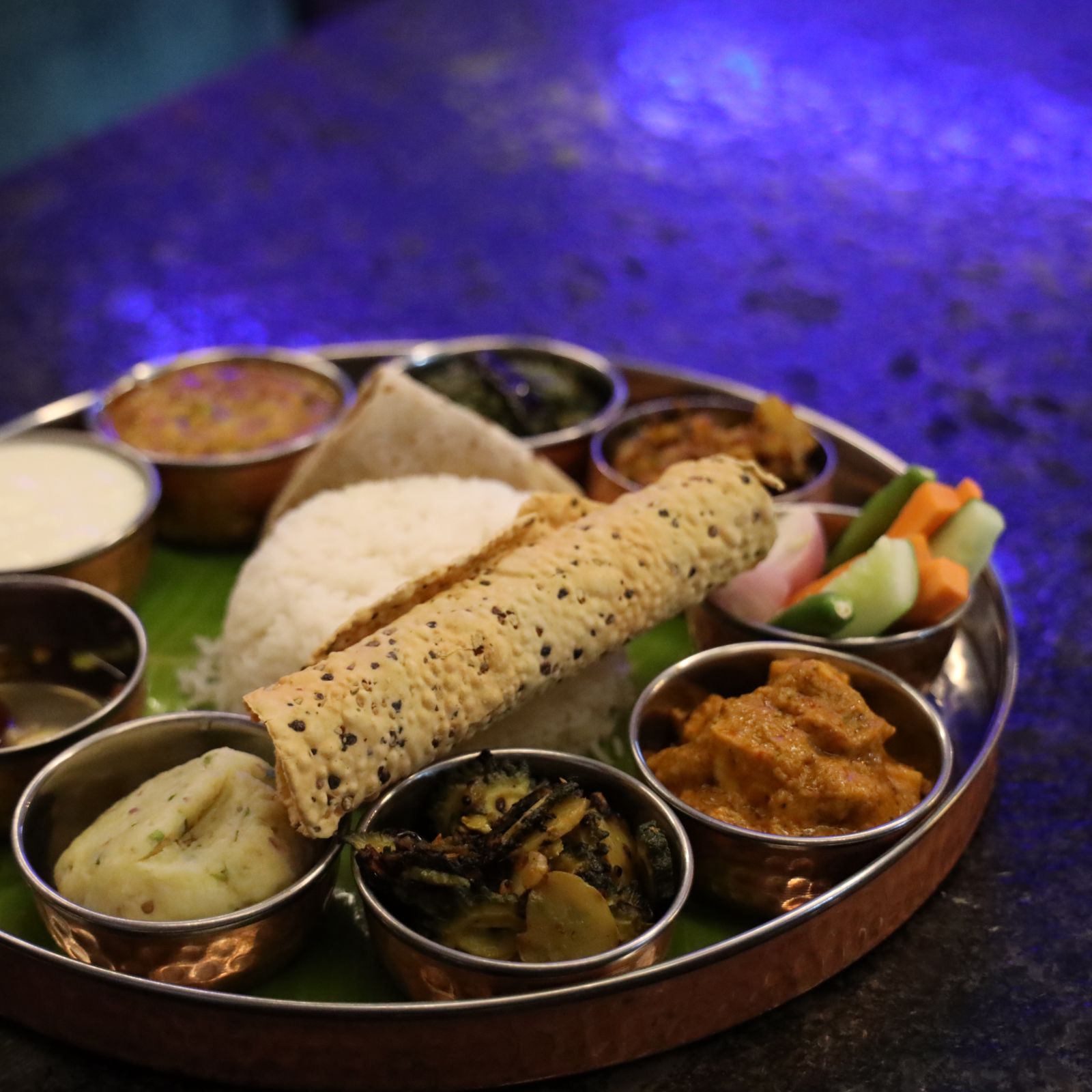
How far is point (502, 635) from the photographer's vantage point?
2082 mm

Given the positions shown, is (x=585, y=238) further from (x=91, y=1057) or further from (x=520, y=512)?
(x=91, y=1057)

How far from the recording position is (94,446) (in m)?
3.10

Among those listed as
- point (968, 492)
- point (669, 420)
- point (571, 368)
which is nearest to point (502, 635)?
point (968, 492)

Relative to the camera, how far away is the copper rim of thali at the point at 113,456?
8.68 ft

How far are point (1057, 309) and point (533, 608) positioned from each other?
2.95 meters

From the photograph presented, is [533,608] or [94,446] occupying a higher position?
[533,608]

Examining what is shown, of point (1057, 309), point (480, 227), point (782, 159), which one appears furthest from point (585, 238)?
point (1057, 309)

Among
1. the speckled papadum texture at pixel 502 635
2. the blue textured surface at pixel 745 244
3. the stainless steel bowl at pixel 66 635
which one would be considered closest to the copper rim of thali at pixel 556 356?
the blue textured surface at pixel 745 244

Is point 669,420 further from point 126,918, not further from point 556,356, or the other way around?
point 126,918

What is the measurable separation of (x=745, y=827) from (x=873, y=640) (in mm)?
556

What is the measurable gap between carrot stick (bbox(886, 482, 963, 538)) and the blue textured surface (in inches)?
15.7

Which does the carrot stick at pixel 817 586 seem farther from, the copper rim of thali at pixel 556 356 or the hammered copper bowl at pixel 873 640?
the copper rim of thali at pixel 556 356

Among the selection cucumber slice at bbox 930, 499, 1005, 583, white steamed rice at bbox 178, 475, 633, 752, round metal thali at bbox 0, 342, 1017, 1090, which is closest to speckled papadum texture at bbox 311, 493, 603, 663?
white steamed rice at bbox 178, 475, 633, 752

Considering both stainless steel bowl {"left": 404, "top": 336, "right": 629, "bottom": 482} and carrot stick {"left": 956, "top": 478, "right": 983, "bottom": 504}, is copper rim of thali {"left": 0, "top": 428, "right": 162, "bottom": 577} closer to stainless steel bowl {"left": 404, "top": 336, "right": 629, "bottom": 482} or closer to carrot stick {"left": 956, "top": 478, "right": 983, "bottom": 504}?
stainless steel bowl {"left": 404, "top": 336, "right": 629, "bottom": 482}
